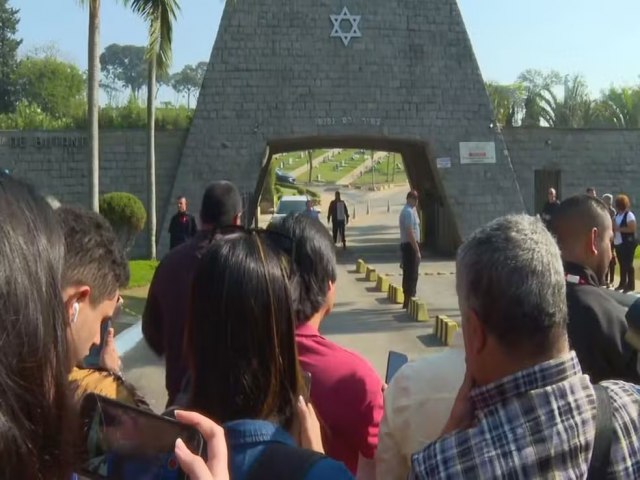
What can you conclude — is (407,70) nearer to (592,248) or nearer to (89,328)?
(592,248)

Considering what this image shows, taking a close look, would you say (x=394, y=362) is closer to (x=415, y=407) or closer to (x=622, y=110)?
(x=415, y=407)

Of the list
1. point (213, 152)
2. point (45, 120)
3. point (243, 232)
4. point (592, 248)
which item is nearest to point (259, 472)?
point (243, 232)

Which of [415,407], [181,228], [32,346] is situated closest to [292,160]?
[181,228]

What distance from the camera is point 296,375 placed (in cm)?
245

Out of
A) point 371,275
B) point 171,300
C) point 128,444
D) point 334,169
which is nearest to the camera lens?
point 128,444

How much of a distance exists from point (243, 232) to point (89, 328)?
1.84 feet

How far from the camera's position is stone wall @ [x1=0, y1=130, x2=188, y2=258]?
24672mm

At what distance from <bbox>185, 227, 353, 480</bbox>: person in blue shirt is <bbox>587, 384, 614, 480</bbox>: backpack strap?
0.70 metres

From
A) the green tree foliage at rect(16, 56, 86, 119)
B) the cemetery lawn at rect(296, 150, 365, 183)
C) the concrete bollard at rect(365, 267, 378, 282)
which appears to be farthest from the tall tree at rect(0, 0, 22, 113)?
the concrete bollard at rect(365, 267, 378, 282)

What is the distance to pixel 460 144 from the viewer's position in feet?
82.3

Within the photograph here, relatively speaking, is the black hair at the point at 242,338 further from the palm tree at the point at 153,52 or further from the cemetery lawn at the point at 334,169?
the cemetery lawn at the point at 334,169

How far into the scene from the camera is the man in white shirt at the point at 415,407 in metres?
3.24

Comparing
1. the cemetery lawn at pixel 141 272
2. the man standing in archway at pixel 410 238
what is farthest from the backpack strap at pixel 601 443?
the cemetery lawn at pixel 141 272

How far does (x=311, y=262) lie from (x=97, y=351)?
0.94 meters
